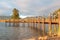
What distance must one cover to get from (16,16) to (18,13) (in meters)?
3.32

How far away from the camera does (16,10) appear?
127938mm

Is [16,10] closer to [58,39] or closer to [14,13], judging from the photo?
[14,13]

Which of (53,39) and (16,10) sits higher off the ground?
(16,10)

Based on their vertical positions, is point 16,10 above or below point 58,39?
above

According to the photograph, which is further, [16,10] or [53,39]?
[16,10]

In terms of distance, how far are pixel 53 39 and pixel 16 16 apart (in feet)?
369

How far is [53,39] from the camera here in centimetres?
1510

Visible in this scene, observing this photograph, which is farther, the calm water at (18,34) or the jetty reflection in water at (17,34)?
the jetty reflection in water at (17,34)

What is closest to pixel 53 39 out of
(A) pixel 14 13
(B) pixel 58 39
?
(B) pixel 58 39

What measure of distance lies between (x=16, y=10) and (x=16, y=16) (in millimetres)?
5228

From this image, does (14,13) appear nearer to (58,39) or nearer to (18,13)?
Result: (18,13)

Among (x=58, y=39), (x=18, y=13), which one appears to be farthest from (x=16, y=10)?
(x=58, y=39)

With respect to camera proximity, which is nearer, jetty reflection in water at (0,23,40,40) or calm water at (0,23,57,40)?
calm water at (0,23,57,40)

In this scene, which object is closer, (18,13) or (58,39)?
(58,39)
